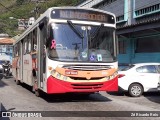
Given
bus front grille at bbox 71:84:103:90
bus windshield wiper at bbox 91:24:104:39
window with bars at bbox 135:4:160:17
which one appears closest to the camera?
bus front grille at bbox 71:84:103:90

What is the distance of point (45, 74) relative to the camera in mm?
12352

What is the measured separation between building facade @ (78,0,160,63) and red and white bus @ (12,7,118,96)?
737cm

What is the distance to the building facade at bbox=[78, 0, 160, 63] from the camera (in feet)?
70.6

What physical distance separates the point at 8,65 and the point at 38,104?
18438 mm

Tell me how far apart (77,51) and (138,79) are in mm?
4210

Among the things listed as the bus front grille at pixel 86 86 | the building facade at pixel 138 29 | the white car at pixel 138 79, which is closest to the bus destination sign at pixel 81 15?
the bus front grille at pixel 86 86

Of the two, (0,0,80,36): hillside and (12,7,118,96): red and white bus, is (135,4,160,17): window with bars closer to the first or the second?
(12,7,118,96): red and white bus

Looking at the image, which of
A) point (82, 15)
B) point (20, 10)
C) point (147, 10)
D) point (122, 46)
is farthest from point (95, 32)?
point (20, 10)

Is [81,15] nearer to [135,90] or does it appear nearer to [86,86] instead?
[86,86]

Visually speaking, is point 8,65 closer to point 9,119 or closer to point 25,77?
point 25,77

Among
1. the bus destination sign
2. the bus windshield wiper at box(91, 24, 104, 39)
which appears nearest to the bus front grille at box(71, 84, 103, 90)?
the bus windshield wiper at box(91, 24, 104, 39)

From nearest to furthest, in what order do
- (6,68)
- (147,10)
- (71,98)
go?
(71,98)
(147,10)
(6,68)

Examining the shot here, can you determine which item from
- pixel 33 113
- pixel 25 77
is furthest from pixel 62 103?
pixel 25 77

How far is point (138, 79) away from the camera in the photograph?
1533cm
